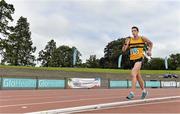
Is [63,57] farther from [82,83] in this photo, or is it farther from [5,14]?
[82,83]

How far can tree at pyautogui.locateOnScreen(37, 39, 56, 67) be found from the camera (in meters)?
122

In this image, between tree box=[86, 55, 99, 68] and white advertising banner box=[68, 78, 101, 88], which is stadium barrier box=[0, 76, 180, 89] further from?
tree box=[86, 55, 99, 68]

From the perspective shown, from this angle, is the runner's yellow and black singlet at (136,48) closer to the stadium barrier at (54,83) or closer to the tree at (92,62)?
the stadium barrier at (54,83)

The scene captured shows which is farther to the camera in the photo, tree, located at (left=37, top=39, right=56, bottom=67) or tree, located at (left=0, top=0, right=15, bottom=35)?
tree, located at (left=37, top=39, right=56, bottom=67)

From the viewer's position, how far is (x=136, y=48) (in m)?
10.1

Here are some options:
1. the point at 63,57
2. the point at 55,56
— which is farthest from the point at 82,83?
the point at 63,57

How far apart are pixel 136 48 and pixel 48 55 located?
119 m

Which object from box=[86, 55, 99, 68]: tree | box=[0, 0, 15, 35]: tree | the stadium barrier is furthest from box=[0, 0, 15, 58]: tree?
box=[86, 55, 99, 68]: tree

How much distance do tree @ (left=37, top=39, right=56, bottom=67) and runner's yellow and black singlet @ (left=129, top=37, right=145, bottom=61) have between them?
10961 cm

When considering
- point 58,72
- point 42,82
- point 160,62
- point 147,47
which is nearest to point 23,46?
point 58,72

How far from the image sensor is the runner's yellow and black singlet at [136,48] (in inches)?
398

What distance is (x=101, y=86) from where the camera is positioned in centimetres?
3841

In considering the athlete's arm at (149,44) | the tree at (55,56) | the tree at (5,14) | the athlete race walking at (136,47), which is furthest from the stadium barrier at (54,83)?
the tree at (55,56)

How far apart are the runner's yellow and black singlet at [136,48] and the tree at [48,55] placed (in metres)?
110
